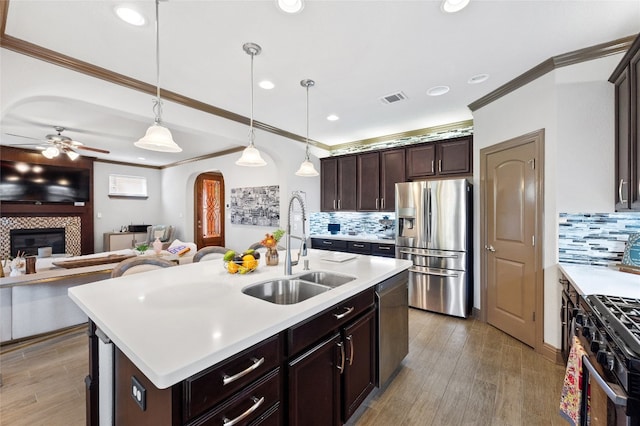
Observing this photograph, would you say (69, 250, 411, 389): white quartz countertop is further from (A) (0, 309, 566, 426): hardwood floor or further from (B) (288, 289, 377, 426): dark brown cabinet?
(A) (0, 309, 566, 426): hardwood floor

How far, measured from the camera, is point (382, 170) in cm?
447

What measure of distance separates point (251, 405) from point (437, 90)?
3.27 meters

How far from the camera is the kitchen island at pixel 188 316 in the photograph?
2.76 ft

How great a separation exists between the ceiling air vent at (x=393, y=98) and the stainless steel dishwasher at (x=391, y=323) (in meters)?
2.04

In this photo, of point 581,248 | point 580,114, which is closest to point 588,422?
point 581,248

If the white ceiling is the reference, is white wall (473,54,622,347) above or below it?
below

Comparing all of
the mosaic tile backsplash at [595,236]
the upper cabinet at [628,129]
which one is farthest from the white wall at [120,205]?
the upper cabinet at [628,129]

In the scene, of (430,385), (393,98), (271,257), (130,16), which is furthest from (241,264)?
(393,98)

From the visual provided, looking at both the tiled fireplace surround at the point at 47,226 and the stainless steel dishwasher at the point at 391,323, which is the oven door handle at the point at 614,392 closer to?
the stainless steel dishwasher at the point at 391,323

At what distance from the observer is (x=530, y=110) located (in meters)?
2.63

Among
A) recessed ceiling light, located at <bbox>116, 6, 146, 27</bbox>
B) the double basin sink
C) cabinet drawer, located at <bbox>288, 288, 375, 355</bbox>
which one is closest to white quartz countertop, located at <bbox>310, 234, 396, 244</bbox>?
the double basin sink

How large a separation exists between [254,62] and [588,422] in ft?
10.6

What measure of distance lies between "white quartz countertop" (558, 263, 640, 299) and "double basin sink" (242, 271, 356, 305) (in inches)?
61.8

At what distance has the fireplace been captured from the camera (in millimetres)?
5562
